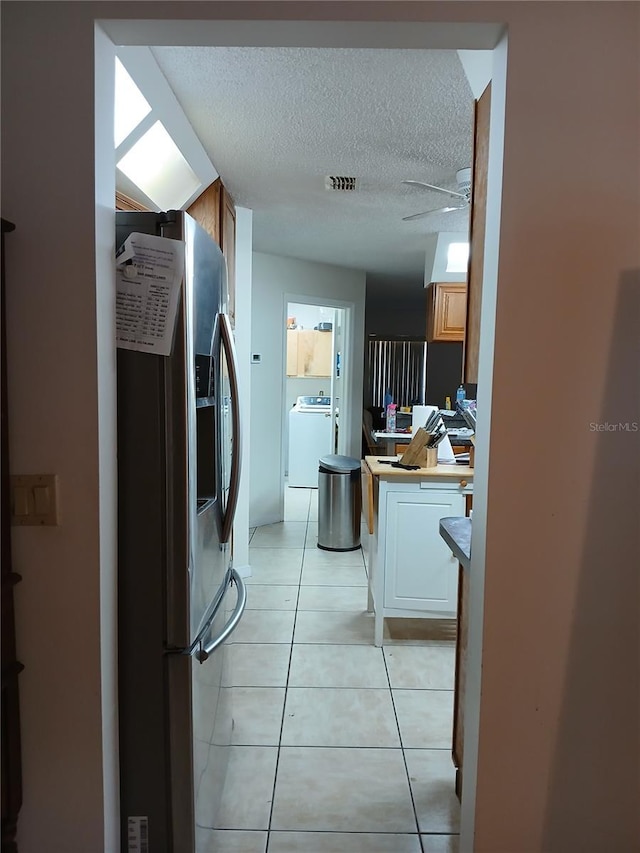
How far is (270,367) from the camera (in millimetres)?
4586

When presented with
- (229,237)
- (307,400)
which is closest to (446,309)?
(229,237)

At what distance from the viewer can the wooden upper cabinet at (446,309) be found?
14.1 ft

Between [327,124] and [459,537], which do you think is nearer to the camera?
[459,537]

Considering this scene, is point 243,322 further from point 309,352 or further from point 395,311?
point 395,311

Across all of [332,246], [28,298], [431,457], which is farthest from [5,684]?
[332,246]

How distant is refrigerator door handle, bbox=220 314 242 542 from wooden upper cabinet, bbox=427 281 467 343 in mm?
3141

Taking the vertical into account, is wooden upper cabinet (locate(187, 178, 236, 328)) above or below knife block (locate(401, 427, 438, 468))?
above

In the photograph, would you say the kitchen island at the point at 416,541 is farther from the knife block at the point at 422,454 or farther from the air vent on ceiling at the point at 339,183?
the air vent on ceiling at the point at 339,183

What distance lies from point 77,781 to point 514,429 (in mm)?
1260

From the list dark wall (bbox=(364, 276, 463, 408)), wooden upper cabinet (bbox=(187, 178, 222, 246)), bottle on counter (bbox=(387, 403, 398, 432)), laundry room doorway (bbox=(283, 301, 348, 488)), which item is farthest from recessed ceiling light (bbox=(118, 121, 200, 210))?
laundry room doorway (bbox=(283, 301, 348, 488))

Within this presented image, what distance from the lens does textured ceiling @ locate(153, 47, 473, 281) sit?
171cm

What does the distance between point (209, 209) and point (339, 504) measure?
2.37 m

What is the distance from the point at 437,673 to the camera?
8.13 ft

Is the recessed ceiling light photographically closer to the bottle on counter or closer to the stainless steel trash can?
the stainless steel trash can
